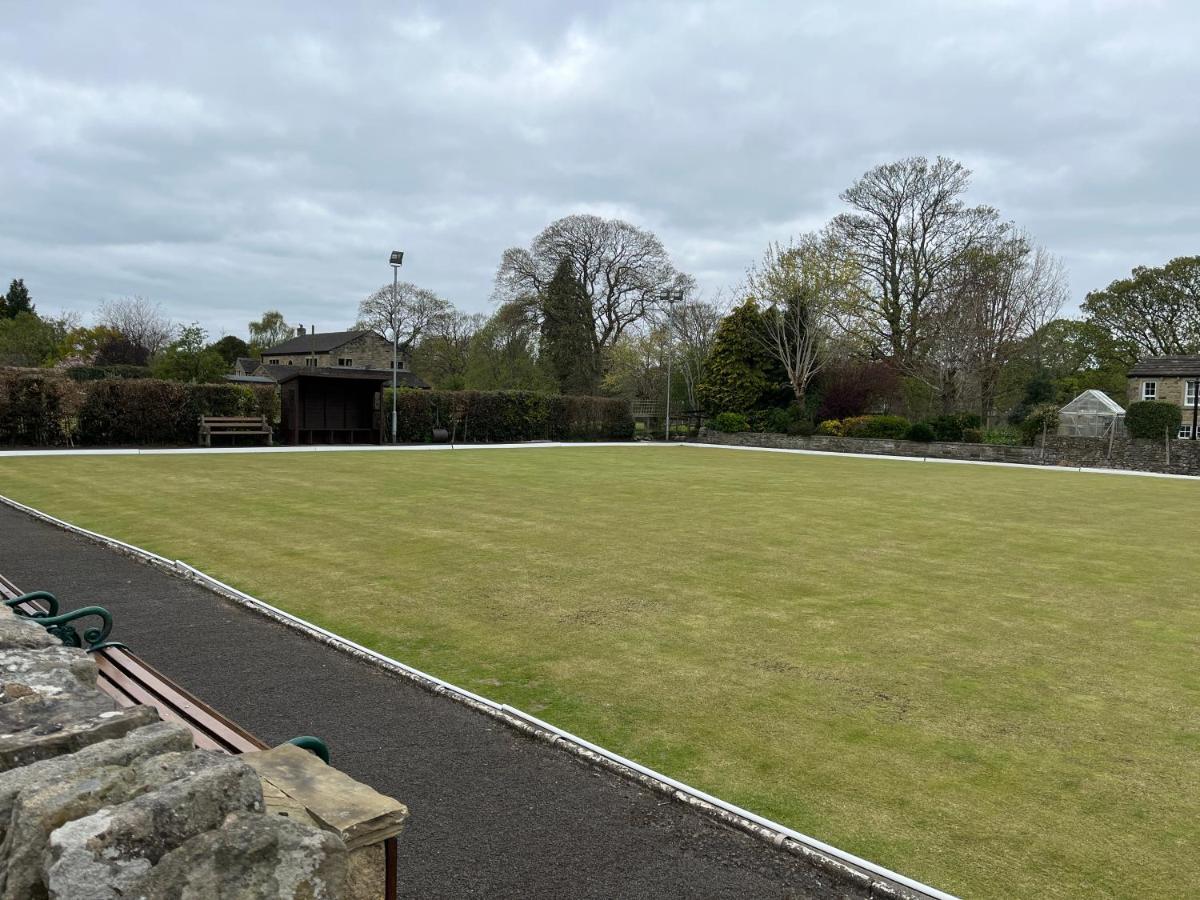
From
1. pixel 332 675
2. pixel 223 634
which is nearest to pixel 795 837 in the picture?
pixel 332 675

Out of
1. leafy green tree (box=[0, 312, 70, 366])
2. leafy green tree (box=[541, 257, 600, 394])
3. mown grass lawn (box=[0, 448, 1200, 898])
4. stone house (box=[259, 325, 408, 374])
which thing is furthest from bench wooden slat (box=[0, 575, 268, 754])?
stone house (box=[259, 325, 408, 374])

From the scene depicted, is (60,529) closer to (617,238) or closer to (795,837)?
(795,837)

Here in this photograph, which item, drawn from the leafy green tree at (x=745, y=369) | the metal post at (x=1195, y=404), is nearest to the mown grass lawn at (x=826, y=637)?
the leafy green tree at (x=745, y=369)

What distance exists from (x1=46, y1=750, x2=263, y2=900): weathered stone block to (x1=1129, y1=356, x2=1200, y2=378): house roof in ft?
164

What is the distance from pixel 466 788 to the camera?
3.49m

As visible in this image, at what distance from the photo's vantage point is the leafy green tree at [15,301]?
6881cm

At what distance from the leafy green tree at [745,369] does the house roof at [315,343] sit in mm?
→ 45613

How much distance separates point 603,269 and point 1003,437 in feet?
102

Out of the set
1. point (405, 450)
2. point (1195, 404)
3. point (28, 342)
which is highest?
point (28, 342)

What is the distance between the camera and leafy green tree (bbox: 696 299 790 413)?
133 ft

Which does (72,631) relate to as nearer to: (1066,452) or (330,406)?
(330,406)

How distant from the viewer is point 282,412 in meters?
29.7

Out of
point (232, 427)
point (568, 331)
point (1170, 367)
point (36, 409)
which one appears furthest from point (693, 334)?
point (36, 409)

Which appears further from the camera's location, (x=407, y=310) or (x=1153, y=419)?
(x=407, y=310)
